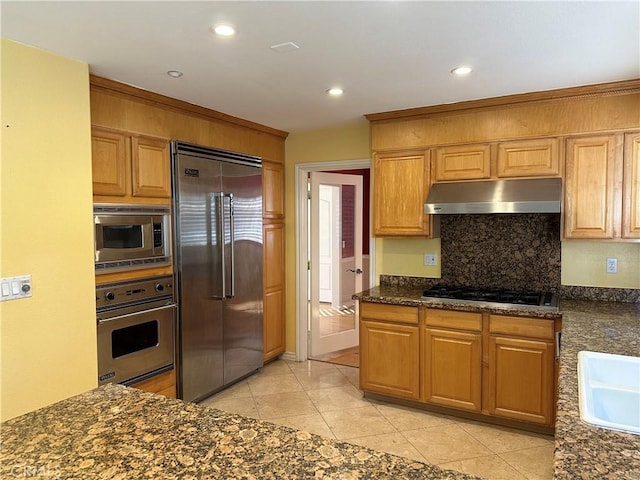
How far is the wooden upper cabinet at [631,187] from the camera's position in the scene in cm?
290

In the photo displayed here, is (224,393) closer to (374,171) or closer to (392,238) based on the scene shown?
(392,238)

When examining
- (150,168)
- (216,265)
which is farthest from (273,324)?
(150,168)

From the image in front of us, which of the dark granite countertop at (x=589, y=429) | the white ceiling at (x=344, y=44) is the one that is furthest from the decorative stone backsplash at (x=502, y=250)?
the white ceiling at (x=344, y=44)

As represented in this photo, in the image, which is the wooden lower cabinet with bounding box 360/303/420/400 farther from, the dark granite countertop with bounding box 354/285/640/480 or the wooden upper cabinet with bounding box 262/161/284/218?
the wooden upper cabinet with bounding box 262/161/284/218

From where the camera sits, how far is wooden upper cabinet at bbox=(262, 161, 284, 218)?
431cm

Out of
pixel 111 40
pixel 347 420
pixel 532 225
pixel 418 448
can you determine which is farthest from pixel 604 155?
pixel 111 40

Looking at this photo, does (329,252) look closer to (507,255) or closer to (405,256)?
(405,256)

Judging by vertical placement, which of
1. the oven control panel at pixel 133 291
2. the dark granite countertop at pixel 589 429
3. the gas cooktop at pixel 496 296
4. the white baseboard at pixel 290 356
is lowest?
the white baseboard at pixel 290 356

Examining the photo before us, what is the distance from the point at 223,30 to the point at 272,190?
94.6 inches

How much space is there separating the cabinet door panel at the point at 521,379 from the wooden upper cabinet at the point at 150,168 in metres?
2.62

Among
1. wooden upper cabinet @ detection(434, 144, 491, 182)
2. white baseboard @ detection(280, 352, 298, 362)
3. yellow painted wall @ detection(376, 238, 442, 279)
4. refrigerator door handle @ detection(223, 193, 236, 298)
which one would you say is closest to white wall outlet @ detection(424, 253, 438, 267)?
yellow painted wall @ detection(376, 238, 442, 279)

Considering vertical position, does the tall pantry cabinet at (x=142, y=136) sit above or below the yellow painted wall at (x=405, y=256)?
above

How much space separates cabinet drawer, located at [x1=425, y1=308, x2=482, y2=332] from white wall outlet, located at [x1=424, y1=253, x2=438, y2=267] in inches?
25.9

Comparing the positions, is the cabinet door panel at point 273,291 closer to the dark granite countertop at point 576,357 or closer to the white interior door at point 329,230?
the white interior door at point 329,230
